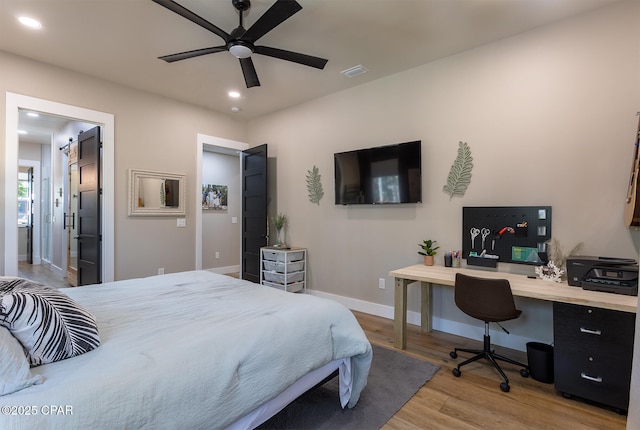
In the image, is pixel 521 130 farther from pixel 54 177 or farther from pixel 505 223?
pixel 54 177

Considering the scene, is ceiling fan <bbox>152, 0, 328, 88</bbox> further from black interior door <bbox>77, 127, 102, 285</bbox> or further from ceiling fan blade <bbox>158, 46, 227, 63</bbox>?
black interior door <bbox>77, 127, 102, 285</bbox>

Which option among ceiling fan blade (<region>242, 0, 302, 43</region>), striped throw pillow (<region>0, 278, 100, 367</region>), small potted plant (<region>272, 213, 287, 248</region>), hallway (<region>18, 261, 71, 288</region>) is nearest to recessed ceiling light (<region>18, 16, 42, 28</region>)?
ceiling fan blade (<region>242, 0, 302, 43</region>)

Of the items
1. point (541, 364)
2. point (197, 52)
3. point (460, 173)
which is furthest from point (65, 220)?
point (541, 364)

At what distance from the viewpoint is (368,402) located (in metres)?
2.04

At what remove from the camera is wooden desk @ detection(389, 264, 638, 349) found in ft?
6.50

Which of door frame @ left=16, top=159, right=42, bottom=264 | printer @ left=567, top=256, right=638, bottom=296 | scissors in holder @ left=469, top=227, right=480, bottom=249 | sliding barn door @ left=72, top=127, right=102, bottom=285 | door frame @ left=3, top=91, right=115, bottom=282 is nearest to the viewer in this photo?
printer @ left=567, top=256, right=638, bottom=296

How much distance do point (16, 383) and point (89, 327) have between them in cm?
33

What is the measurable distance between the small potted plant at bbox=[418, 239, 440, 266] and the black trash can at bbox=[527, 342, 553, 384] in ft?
3.62

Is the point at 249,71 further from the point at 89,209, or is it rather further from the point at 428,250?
the point at 89,209

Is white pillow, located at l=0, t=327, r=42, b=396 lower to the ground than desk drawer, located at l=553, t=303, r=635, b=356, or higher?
higher

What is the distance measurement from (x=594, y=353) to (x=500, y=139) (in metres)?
1.85

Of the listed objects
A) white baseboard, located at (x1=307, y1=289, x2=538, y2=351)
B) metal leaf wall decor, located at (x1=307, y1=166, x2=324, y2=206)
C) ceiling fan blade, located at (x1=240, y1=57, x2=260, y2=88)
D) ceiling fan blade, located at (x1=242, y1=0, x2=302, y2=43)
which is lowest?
white baseboard, located at (x1=307, y1=289, x2=538, y2=351)

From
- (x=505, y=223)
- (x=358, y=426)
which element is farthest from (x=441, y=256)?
(x=358, y=426)

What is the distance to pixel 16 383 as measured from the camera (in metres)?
0.95
